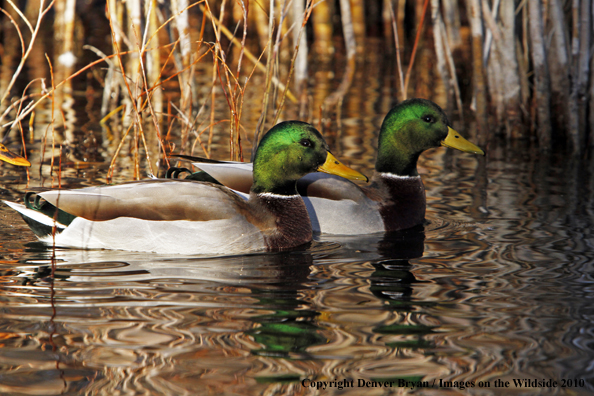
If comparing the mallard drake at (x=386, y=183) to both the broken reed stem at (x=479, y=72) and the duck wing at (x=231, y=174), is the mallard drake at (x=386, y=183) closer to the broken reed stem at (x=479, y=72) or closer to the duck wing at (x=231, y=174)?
the duck wing at (x=231, y=174)

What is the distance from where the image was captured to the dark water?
342 centimetres

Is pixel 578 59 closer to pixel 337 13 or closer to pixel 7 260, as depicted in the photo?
pixel 7 260

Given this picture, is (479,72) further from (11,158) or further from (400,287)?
(11,158)

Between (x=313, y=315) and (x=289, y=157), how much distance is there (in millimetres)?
1628

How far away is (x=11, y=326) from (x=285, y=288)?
152 cm

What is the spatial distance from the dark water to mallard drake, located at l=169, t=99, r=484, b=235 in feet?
0.51

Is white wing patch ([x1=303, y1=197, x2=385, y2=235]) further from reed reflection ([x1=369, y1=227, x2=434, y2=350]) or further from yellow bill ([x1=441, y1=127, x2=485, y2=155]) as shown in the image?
yellow bill ([x1=441, y1=127, x2=485, y2=155])

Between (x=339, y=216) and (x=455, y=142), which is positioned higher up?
(x=455, y=142)

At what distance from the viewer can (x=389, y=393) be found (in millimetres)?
3307

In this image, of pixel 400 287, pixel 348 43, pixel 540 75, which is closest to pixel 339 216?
pixel 400 287

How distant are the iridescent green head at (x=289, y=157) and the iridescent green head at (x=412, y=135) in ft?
3.45

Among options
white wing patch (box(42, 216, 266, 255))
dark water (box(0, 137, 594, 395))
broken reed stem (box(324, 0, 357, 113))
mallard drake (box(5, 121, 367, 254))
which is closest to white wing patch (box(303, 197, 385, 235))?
dark water (box(0, 137, 594, 395))

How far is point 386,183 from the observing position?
255 inches

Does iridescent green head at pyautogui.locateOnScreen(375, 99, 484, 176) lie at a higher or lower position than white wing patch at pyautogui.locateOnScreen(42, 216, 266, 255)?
higher
